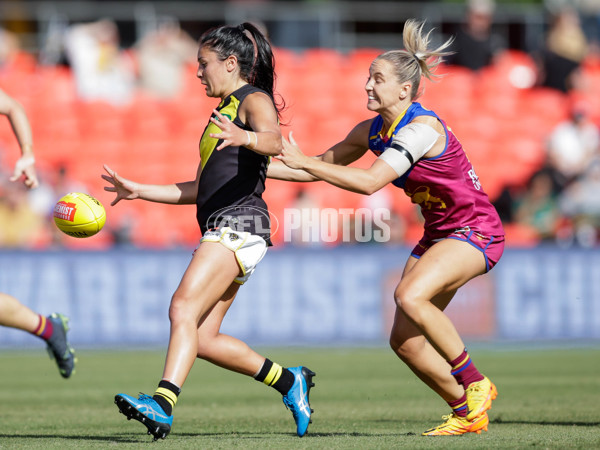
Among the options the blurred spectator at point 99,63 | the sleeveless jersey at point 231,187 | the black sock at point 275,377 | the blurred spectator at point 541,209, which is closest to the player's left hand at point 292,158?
the sleeveless jersey at point 231,187

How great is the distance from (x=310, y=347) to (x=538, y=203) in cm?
428

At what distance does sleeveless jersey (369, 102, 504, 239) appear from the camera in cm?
626

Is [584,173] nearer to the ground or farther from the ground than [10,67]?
nearer to the ground

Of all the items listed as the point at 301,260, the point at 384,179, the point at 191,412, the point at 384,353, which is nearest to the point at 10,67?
the point at 301,260

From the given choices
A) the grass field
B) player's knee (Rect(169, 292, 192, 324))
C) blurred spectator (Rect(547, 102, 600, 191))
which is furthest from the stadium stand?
player's knee (Rect(169, 292, 192, 324))

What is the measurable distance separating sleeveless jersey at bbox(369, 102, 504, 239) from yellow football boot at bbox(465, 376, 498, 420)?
3.18 ft

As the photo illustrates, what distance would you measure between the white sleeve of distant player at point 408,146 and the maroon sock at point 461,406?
5.20 feet

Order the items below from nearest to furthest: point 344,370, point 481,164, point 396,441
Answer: point 396,441, point 344,370, point 481,164

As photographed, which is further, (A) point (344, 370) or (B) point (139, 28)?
(B) point (139, 28)

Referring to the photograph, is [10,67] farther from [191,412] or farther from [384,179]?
[384,179]

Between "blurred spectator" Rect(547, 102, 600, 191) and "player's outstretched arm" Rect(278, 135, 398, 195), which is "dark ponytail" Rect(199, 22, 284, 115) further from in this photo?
"blurred spectator" Rect(547, 102, 600, 191)

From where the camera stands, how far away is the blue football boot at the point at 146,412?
18.0ft

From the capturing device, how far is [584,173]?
51.4 ft


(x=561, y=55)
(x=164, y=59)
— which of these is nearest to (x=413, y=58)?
(x=164, y=59)
